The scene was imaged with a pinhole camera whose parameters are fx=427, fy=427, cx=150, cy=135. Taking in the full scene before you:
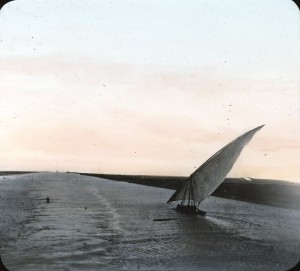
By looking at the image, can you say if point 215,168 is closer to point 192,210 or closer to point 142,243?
point 192,210

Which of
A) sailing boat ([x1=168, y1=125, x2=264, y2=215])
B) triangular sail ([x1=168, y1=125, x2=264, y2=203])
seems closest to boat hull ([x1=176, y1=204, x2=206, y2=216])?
sailing boat ([x1=168, y1=125, x2=264, y2=215])

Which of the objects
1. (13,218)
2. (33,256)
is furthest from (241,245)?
(13,218)

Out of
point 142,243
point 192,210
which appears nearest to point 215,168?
point 192,210

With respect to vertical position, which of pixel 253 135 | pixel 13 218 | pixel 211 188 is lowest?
pixel 13 218

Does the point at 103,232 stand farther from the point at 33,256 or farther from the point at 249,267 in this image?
the point at 249,267

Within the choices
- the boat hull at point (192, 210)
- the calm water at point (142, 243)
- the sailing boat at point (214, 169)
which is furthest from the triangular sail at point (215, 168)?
the calm water at point (142, 243)

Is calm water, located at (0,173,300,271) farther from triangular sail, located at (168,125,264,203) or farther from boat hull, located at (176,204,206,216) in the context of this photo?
triangular sail, located at (168,125,264,203)

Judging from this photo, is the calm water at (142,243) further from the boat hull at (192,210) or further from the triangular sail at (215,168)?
the triangular sail at (215,168)

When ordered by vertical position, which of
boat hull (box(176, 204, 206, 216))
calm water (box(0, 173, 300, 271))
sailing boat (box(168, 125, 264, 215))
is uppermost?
sailing boat (box(168, 125, 264, 215))
